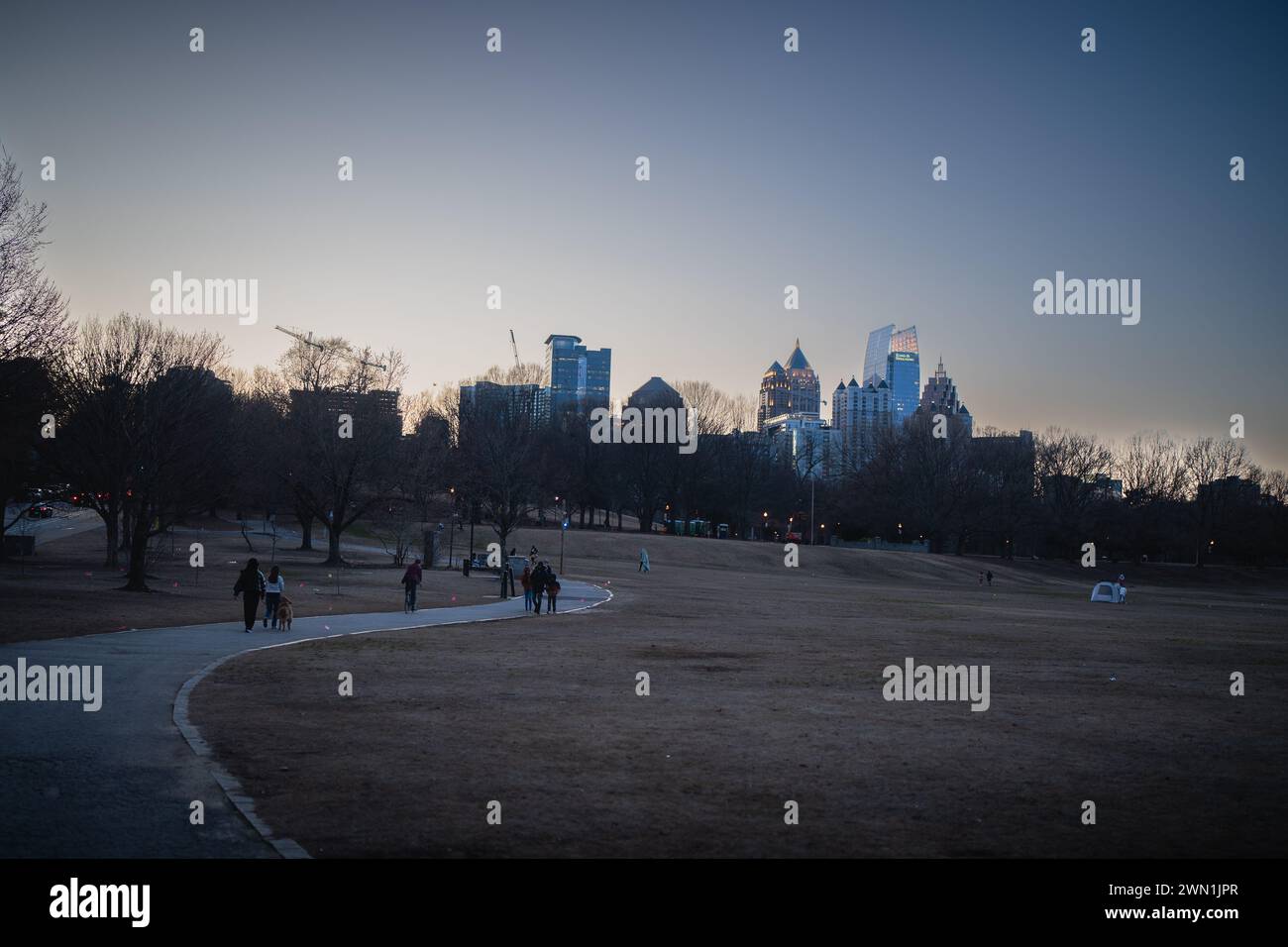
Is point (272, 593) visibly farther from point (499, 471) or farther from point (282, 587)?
point (499, 471)

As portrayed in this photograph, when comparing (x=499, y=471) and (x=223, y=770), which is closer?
(x=223, y=770)

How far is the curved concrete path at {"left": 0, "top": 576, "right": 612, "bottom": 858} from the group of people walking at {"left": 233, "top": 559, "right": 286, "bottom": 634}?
5258 mm

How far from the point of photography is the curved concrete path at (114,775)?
782cm

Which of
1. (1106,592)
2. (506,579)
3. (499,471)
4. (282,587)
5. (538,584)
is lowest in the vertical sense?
(1106,592)

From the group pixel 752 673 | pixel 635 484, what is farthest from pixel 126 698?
pixel 635 484

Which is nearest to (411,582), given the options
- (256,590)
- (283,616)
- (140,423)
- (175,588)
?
(283,616)

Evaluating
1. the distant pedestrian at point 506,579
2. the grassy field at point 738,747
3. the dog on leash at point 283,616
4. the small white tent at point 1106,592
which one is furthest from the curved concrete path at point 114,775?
the small white tent at point 1106,592

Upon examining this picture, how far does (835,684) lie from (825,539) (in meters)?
115

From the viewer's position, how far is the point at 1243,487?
13738 cm

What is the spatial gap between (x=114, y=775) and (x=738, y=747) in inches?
284

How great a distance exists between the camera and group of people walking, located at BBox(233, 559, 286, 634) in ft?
81.4

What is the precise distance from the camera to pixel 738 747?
41.3 feet
